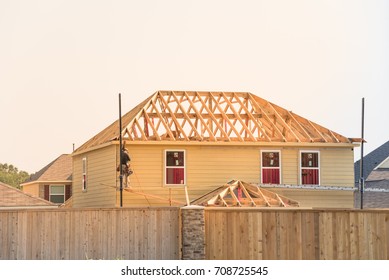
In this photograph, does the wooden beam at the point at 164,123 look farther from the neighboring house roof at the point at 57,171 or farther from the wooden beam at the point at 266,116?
the neighboring house roof at the point at 57,171

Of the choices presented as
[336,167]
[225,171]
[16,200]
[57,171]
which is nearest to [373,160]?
[336,167]

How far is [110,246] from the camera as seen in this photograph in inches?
956

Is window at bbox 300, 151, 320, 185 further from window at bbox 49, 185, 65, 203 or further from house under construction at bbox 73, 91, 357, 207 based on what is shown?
window at bbox 49, 185, 65, 203

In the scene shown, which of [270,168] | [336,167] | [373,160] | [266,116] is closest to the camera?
[270,168]

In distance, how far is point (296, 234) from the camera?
24062mm

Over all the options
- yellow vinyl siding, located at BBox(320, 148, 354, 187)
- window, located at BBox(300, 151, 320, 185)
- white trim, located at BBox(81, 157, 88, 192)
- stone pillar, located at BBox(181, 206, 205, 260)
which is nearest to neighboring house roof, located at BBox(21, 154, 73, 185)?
white trim, located at BBox(81, 157, 88, 192)

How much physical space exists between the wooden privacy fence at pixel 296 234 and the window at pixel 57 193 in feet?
126

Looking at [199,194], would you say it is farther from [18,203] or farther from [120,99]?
[18,203]

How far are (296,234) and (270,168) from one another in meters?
14.0

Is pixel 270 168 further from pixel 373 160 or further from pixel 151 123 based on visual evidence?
pixel 373 160

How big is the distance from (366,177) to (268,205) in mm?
18005

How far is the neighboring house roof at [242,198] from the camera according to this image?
107 ft

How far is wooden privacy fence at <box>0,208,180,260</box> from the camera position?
24172 mm
